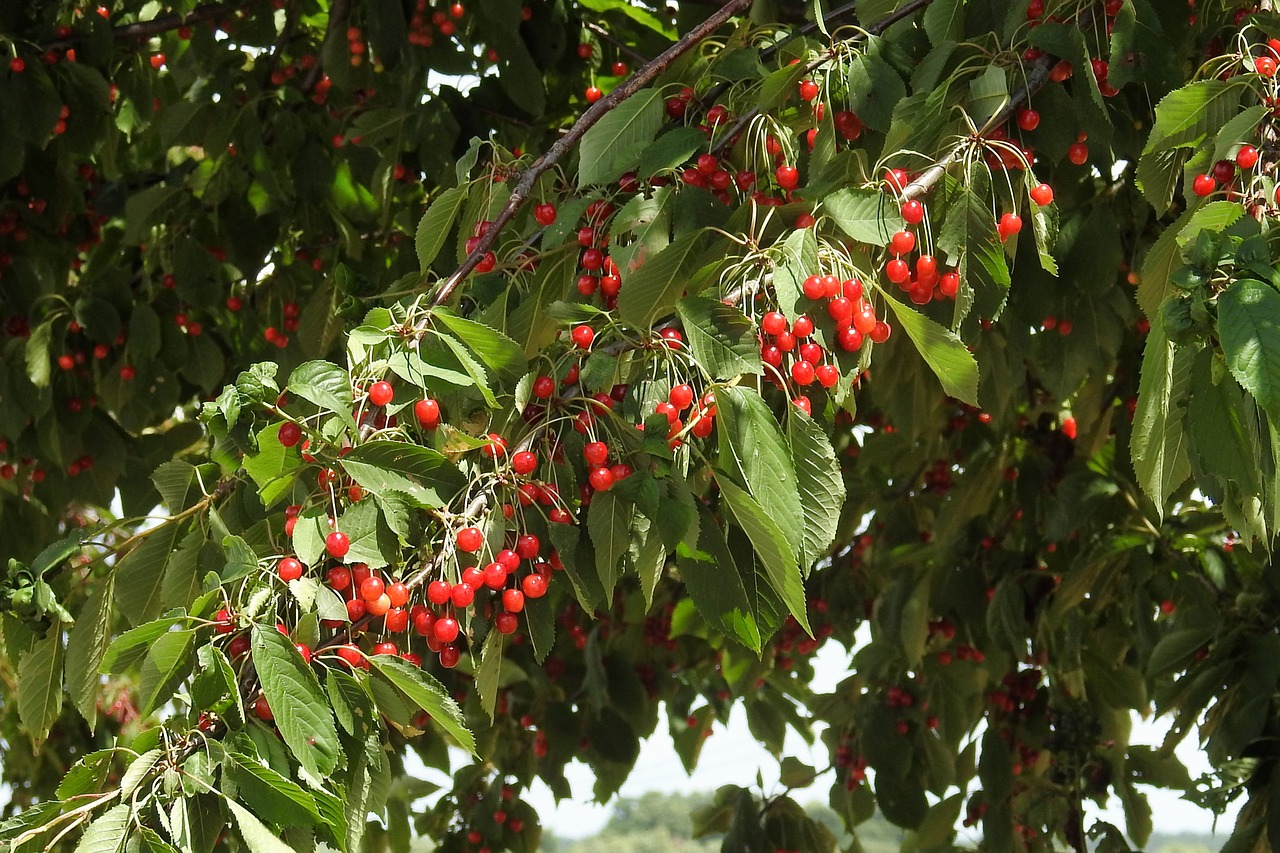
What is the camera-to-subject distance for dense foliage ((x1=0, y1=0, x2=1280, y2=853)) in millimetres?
1390

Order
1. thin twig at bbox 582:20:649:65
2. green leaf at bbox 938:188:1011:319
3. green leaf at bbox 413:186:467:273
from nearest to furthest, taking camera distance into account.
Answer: green leaf at bbox 938:188:1011:319, green leaf at bbox 413:186:467:273, thin twig at bbox 582:20:649:65

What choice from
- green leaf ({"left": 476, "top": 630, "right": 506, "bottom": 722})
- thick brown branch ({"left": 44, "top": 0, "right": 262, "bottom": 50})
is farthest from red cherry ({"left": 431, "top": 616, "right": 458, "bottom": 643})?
thick brown branch ({"left": 44, "top": 0, "right": 262, "bottom": 50})

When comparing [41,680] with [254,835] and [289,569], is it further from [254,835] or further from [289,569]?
[254,835]

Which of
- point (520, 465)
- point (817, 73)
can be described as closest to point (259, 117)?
point (817, 73)

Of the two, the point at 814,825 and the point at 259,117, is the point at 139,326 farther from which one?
the point at 814,825

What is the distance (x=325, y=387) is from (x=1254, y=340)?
905 millimetres

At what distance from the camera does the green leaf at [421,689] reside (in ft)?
4.63

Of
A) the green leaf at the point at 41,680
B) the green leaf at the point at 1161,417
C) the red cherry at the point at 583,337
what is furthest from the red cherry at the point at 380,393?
the green leaf at the point at 1161,417

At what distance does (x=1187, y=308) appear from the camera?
1.26 m

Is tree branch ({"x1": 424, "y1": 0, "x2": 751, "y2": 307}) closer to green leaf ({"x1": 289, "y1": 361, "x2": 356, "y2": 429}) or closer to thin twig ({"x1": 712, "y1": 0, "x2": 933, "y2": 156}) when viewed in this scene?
thin twig ({"x1": 712, "y1": 0, "x2": 933, "y2": 156})

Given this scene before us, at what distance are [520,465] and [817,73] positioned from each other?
2.35 feet

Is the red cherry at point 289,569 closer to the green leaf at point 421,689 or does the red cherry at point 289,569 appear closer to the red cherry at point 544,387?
the green leaf at point 421,689

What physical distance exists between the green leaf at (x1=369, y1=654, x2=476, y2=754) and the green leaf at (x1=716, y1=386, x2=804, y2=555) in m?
0.39

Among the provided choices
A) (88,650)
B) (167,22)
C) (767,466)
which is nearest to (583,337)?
(767,466)
